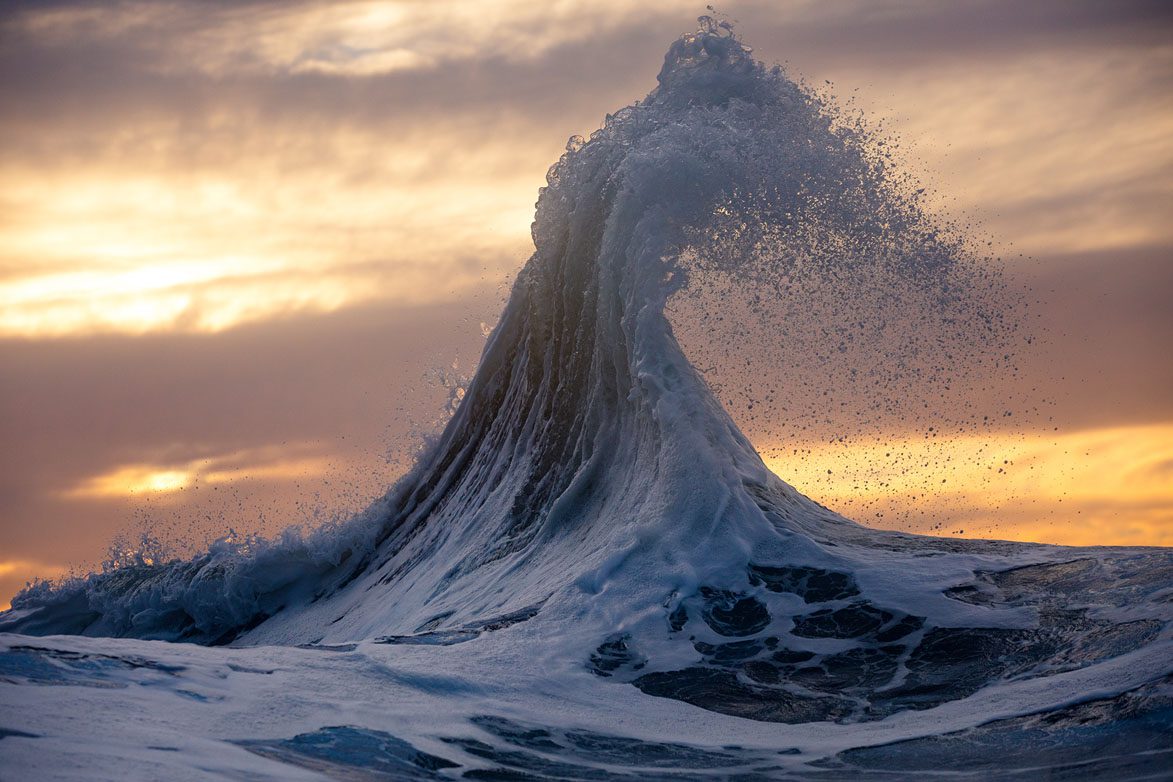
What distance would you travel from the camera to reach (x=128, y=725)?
614cm

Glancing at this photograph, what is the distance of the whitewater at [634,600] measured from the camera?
673 centimetres

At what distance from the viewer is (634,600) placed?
10125mm

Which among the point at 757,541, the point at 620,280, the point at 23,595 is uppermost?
the point at 620,280

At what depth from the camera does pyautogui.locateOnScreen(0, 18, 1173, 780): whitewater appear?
6.73 m

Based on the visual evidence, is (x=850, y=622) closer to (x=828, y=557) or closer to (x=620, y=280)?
(x=828, y=557)

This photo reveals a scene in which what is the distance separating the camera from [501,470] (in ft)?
49.0

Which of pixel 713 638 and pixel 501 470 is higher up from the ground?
pixel 501 470

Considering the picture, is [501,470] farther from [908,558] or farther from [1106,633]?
[1106,633]

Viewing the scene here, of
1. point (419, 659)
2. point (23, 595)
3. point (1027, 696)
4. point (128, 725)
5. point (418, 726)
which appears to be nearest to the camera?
point (128, 725)

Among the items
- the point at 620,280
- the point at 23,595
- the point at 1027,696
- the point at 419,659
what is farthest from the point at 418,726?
the point at 23,595

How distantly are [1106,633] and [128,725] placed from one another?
273 inches

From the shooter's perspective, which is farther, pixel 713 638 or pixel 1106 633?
pixel 713 638

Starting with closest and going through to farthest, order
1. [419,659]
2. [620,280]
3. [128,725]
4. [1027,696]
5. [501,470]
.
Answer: [128,725] → [1027,696] → [419,659] → [620,280] → [501,470]

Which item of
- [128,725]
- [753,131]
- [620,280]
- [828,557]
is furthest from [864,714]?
[753,131]
